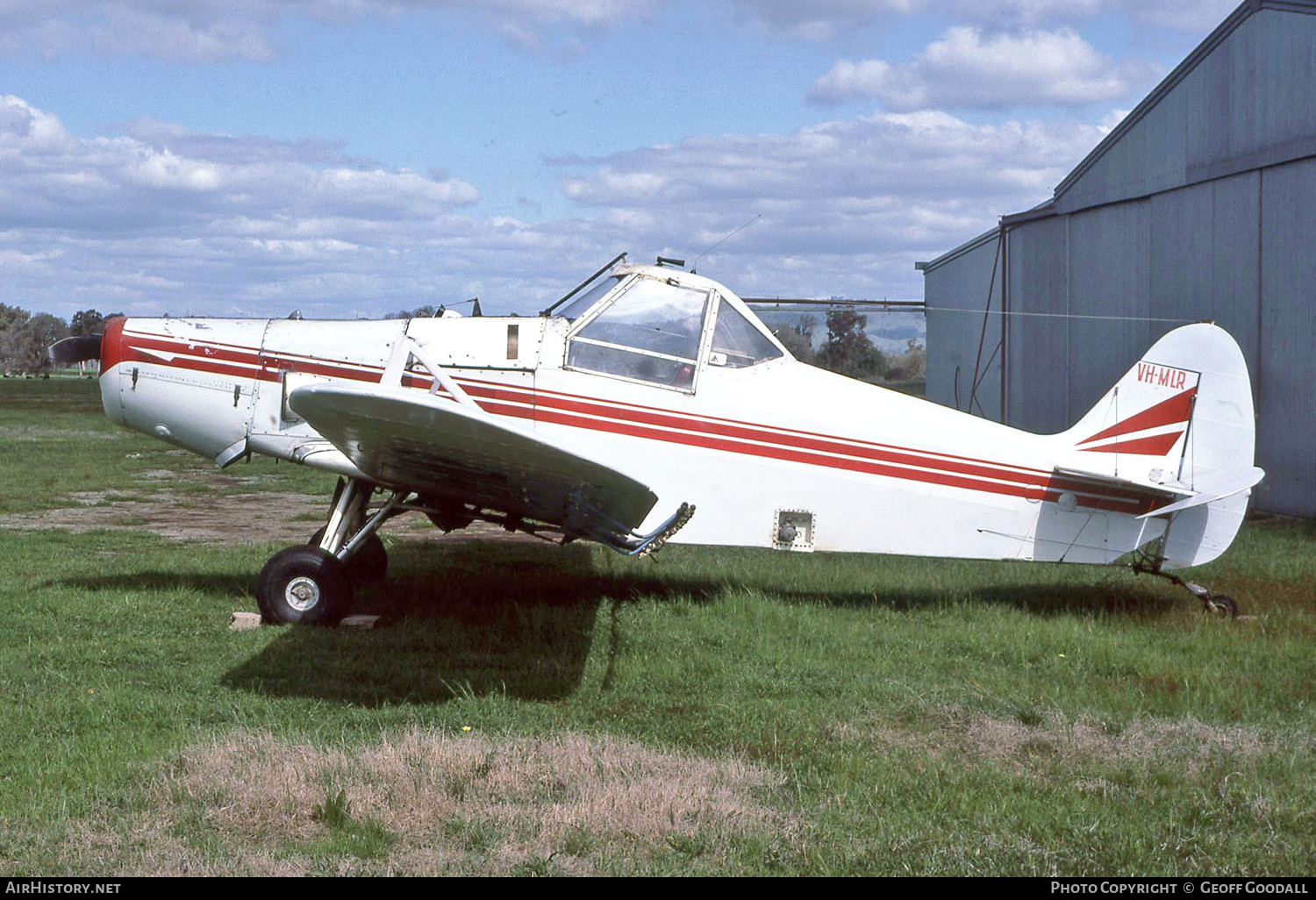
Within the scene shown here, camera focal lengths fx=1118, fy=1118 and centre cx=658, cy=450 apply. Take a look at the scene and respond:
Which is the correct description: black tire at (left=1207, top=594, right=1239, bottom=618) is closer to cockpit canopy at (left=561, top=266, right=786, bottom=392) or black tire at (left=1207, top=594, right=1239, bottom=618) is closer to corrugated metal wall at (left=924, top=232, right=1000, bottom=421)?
cockpit canopy at (left=561, top=266, right=786, bottom=392)

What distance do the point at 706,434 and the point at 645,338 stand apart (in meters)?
0.75

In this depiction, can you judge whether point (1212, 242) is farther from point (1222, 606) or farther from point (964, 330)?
point (964, 330)

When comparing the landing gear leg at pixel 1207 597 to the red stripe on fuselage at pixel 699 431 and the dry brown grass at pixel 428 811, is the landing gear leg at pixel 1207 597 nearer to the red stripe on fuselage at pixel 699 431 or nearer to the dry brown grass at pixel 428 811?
the red stripe on fuselage at pixel 699 431

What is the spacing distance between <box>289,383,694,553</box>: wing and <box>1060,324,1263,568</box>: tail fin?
→ 3263 mm

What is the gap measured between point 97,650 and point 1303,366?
1320 centimetres

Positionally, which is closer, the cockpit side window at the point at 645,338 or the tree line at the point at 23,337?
the cockpit side window at the point at 645,338

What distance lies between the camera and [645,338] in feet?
24.0

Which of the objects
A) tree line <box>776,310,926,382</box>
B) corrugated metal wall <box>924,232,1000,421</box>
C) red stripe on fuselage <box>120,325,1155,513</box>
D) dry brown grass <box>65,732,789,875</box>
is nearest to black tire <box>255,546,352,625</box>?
red stripe on fuselage <box>120,325,1155,513</box>

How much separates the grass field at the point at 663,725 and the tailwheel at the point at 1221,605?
0.21 metres

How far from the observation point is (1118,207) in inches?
669

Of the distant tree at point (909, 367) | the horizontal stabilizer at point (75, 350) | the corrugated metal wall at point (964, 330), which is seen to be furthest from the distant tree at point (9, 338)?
the horizontal stabilizer at point (75, 350)

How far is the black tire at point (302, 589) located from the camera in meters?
7.20

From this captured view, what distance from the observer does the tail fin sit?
7895 mm
